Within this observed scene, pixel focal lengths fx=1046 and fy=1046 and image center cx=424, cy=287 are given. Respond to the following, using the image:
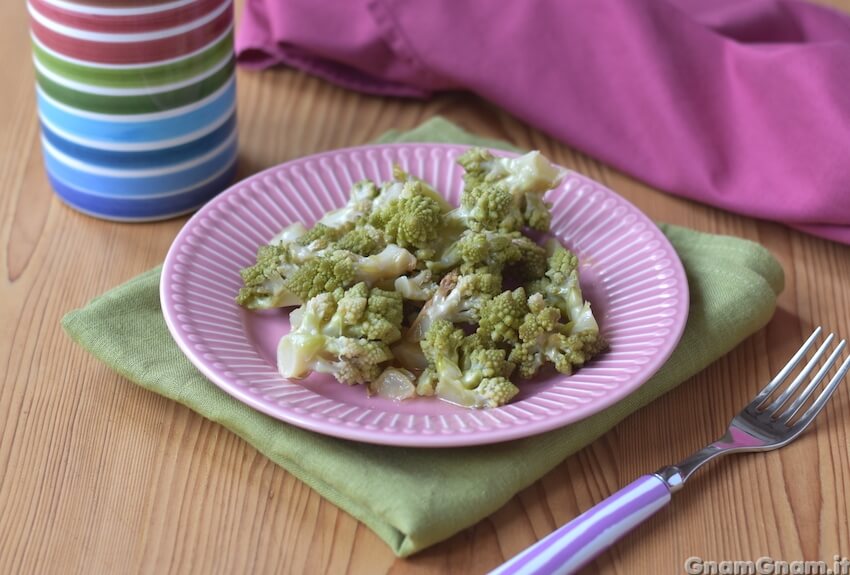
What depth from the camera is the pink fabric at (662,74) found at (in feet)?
5.21

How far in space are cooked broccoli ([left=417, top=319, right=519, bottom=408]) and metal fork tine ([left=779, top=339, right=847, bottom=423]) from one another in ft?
1.11

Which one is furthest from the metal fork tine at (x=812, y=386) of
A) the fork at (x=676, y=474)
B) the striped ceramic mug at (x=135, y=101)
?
the striped ceramic mug at (x=135, y=101)

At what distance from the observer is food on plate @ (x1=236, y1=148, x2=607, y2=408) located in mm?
1212

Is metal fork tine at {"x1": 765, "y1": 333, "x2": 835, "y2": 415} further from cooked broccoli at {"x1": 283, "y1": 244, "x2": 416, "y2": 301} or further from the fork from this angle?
cooked broccoli at {"x1": 283, "y1": 244, "x2": 416, "y2": 301}

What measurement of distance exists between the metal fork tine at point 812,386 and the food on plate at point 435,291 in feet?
0.78

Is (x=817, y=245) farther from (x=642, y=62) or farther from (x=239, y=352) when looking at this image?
(x=239, y=352)

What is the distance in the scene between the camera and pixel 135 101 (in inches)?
57.1

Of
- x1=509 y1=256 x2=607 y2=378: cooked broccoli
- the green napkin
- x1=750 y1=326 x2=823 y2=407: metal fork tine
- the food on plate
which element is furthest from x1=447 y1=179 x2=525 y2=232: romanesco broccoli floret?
x1=750 y1=326 x2=823 y2=407: metal fork tine

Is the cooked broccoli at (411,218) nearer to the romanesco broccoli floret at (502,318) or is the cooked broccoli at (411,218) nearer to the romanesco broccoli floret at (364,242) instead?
the romanesco broccoli floret at (364,242)

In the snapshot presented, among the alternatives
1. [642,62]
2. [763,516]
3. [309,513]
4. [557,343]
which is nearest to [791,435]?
[763,516]

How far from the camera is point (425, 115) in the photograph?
6.24 ft

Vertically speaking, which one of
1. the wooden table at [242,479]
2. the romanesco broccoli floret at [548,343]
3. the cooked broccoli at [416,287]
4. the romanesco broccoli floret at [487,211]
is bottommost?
the wooden table at [242,479]

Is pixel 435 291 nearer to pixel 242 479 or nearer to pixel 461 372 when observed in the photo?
pixel 461 372

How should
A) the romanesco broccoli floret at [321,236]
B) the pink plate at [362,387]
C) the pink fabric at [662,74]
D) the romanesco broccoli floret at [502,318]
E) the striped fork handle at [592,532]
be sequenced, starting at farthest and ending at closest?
the pink fabric at [662,74] → the romanesco broccoli floret at [321,236] → the romanesco broccoli floret at [502,318] → the pink plate at [362,387] → the striped fork handle at [592,532]
